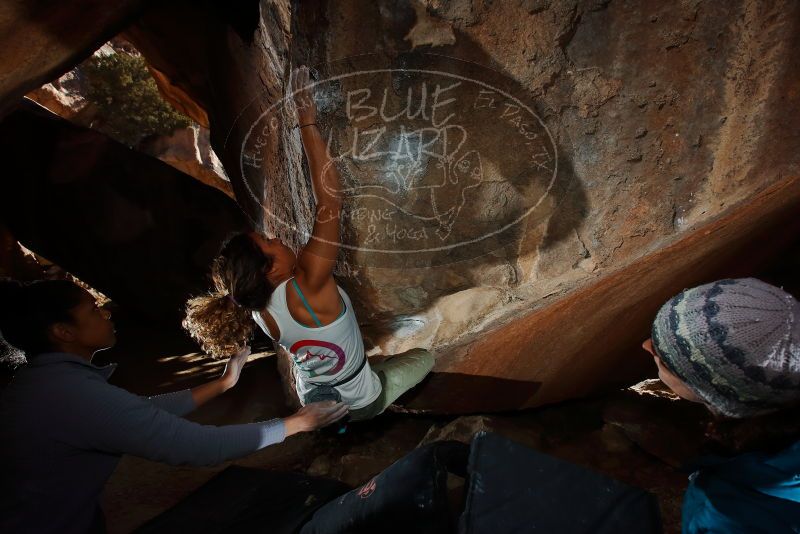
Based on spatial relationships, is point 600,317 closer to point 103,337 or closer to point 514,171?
point 514,171

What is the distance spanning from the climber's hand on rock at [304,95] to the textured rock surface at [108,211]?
5.34 metres

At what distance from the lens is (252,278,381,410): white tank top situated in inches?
70.8

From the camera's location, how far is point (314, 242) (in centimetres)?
175

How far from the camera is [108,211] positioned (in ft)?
20.6

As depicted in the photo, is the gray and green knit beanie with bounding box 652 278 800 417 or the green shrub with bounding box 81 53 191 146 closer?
the gray and green knit beanie with bounding box 652 278 800 417

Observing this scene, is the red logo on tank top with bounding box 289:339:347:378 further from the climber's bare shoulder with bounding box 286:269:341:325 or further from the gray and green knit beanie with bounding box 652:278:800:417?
the gray and green knit beanie with bounding box 652:278:800:417

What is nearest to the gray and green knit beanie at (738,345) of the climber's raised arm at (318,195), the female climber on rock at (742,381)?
the female climber on rock at (742,381)

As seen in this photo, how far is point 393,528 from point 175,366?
5992 millimetres

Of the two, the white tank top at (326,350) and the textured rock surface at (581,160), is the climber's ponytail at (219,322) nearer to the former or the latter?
the white tank top at (326,350)

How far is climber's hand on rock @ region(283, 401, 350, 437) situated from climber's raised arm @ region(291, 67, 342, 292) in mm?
510

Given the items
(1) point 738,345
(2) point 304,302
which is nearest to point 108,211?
(2) point 304,302

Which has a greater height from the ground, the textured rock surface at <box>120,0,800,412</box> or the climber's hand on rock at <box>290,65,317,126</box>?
the climber's hand on rock at <box>290,65,317,126</box>

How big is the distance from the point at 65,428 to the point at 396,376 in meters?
1.49

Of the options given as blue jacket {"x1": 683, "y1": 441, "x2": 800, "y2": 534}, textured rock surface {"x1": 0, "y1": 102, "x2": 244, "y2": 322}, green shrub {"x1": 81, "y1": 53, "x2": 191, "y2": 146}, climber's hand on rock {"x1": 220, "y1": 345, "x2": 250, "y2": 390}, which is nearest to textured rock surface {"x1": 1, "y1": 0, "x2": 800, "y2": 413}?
climber's hand on rock {"x1": 220, "y1": 345, "x2": 250, "y2": 390}
